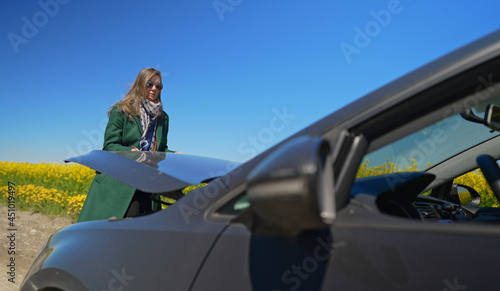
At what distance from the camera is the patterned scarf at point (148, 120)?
393 centimetres

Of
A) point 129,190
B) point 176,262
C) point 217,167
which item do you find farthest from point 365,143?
point 129,190

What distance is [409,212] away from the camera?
4.87ft

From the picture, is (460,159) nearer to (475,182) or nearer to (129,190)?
(475,182)

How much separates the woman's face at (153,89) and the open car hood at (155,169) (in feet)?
6.20

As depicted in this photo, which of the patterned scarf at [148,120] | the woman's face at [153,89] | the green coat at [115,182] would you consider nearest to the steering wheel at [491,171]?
the green coat at [115,182]

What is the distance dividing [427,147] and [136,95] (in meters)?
3.11

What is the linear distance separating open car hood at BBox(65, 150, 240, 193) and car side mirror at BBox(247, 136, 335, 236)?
2.88 feet

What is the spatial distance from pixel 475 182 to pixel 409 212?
1401 mm

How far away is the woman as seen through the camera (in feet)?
9.91

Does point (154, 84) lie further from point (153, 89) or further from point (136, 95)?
point (136, 95)

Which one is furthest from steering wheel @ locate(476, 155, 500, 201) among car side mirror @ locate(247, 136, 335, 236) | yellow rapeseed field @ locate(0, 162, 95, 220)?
yellow rapeseed field @ locate(0, 162, 95, 220)

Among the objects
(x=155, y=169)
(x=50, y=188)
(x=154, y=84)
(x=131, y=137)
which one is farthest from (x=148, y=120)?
(x=50, y=188)

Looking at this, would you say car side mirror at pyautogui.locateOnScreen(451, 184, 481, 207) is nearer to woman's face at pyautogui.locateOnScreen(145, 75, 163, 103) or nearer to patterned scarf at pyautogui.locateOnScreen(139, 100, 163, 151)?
patterned scarf at pyautogui.locateOnScreen(139, 100, 163, 151)

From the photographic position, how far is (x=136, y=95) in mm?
4102
